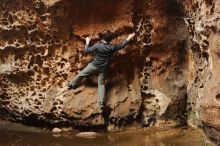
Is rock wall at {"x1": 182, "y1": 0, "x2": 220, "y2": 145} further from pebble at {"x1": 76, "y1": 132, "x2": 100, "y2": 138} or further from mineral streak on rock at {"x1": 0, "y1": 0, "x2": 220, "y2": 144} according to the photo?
pebble at {"x1": 76, "y1": 132, "x2": 100, "y2": 138}

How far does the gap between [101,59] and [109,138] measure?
4.16 feet

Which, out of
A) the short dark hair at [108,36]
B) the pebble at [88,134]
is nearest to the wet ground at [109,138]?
the pebble at [88,134]

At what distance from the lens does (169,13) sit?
7.48m

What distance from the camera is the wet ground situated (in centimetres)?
672

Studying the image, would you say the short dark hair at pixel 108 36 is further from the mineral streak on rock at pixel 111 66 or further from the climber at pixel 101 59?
the mineral streak on rock at pixel 111 66

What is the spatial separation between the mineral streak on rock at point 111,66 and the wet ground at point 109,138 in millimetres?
240

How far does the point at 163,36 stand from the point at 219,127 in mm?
2479

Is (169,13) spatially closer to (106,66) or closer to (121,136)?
(106,66)

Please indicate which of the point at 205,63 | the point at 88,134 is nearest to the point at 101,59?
the point at 88,134

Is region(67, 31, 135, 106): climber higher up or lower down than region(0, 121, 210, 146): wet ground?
higher up

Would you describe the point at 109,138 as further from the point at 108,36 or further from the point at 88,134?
the point at 108,36

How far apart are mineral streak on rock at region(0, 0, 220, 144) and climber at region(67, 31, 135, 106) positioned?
0.53ft

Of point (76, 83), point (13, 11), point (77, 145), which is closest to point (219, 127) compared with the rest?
point (77, 145)

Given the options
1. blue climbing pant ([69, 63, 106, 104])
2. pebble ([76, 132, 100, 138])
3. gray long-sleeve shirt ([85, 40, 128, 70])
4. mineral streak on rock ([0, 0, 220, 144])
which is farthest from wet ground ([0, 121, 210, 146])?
gray long-sleeve shirt ([85, 40, 128, 70])
